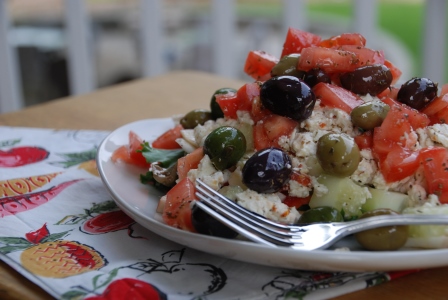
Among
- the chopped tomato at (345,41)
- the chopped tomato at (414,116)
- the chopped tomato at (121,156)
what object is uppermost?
the chopped tomato at (345,41)

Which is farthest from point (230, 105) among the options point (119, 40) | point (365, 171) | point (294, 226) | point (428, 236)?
point (119, 40)

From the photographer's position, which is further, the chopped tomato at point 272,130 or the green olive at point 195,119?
the green olive at point 195,119

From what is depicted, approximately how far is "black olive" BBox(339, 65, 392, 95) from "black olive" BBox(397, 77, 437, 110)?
58mm

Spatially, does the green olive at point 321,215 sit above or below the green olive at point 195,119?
below

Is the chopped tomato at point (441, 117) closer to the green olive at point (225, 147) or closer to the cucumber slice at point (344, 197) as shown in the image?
the cucumber slice at point (344, 197)

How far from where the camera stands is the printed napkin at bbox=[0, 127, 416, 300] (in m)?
1.17

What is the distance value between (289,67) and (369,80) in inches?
8.7

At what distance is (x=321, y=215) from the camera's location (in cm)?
128

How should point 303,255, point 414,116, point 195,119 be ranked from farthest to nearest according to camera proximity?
point 195,119 → point 414,116 → point 303,255

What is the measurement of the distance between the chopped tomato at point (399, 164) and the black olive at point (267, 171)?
0.76 feet

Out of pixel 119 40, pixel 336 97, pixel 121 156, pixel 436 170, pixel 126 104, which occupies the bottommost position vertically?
pixel 119 40

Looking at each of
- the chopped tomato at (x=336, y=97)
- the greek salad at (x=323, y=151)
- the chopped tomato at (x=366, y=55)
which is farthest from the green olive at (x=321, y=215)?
the chopped tomato at (x=366, y=55)

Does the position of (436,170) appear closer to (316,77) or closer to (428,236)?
(428,236)

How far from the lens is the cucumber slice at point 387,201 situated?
1.36 meters
